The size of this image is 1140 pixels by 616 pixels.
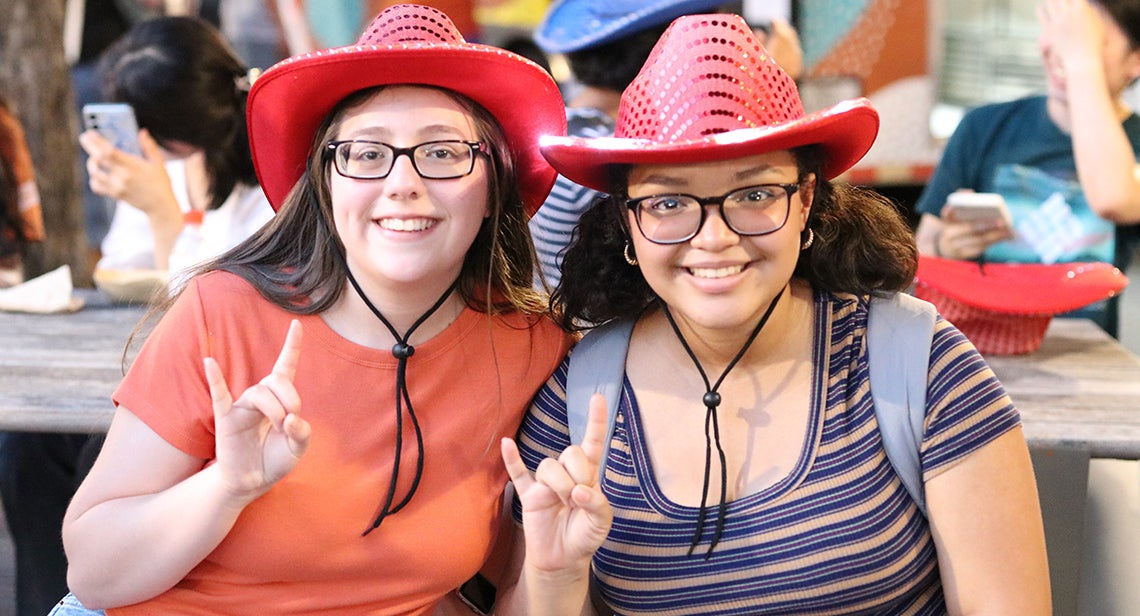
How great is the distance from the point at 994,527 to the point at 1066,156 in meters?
1.85

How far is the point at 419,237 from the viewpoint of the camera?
1.66 meters

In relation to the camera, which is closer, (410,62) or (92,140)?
(410,62)

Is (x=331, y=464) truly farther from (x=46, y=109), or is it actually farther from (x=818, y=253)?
(x=46, y=109)

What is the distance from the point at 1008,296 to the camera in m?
2.57

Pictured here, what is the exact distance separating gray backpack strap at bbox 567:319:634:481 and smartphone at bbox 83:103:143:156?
178 centimetres

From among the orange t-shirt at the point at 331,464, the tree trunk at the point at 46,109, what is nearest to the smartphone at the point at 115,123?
the tree trunk at the point at 46,109

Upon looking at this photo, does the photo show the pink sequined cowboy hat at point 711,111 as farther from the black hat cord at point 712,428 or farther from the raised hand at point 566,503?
the raised hand at point 566,503

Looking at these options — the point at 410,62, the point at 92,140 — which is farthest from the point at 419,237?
the point at 92,140

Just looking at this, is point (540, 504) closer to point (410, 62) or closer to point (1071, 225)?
point (410, 62)

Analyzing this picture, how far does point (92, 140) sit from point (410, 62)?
1.76m

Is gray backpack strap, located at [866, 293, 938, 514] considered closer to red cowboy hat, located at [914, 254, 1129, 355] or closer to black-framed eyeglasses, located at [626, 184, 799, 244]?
black-framed eyeglasses, located at [626, 184, 799, 244]

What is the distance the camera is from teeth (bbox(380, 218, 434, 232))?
65.2 inches

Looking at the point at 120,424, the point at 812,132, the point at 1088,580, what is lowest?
the point at 1088,580

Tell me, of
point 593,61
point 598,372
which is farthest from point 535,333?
point 593,61
